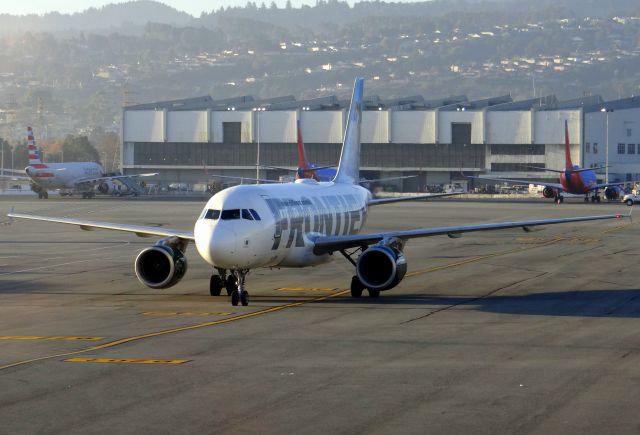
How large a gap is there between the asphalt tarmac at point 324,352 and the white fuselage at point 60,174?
86362mm

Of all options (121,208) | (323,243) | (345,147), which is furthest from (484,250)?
(121,208)

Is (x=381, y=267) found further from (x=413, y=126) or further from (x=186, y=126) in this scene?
(x=186, y=126)

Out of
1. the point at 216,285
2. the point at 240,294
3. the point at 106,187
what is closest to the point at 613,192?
the point at 106,187

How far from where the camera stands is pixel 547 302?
3731 cm

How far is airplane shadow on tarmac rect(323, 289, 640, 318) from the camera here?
1369 inches

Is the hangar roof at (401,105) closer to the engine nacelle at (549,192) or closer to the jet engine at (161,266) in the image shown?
the engine nacelle at (549,192)

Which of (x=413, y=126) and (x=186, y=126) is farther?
(x=186, y=126)

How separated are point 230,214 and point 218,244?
4.85 feet

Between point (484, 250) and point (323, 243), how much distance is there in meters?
23.5

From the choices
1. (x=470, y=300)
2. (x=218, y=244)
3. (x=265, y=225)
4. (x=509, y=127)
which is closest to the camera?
(x=218, y=244)

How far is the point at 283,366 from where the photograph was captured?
25422mm

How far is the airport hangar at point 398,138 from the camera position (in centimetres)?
17700

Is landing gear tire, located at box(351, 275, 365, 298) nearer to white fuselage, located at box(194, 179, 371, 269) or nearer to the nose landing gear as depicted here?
white fuselage, located at box(194, 179, 371, 269)

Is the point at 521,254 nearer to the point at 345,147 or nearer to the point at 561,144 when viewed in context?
the point at 345,147
